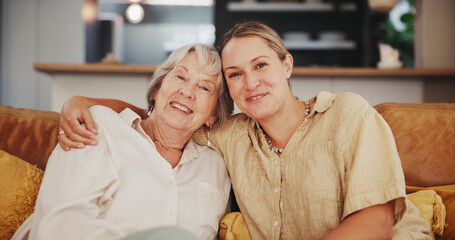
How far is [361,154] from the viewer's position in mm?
1166

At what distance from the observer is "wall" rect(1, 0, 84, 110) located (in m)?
4.44

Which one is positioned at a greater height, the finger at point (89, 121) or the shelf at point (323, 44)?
the shelf at point (323, 44)

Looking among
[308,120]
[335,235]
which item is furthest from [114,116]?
[335,235]

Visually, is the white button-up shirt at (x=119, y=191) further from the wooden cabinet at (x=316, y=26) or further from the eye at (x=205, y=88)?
the wooden cabinet at (x=316, y=26)

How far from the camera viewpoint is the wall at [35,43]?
4.44 metres

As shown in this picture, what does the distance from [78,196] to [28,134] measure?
23.8 inches

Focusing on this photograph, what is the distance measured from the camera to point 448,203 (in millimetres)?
1442

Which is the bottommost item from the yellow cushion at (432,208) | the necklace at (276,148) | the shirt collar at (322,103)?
the yellow cushion at (432,208)

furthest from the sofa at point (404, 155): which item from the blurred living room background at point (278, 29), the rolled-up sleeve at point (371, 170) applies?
the blurred living room background at point (278, 29)

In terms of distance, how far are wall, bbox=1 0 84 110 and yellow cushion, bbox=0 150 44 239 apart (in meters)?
3.32

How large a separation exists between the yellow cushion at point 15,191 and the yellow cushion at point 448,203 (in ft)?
4.78

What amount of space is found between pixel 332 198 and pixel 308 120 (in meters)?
0.31

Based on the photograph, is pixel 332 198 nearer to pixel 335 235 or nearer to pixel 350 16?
pixel 335 235

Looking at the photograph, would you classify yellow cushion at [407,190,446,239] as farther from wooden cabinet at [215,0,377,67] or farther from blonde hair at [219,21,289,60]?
wooden cabinet at [215,0,377,67]
